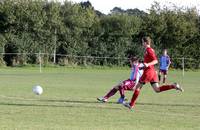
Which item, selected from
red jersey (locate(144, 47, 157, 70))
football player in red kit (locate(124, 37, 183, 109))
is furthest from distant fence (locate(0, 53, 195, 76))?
red jersey (locate(144, 47, 157, 70))

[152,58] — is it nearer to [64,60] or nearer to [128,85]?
[128,85]

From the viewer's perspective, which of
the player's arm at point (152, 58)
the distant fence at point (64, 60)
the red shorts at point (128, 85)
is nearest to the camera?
the player's arm at point (152, 58)

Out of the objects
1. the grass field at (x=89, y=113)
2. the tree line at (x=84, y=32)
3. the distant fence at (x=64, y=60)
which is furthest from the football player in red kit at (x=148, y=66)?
the tree line at (x=84, y=32)

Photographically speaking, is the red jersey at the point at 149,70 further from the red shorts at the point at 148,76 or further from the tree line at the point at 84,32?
the tree line at the point at 84,32

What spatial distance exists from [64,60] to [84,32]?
148 inches

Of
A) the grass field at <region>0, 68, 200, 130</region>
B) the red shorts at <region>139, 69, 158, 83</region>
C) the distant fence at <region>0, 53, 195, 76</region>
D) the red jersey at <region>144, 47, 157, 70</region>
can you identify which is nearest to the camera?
the grass field at <region>0, 68, 200, 130</region>

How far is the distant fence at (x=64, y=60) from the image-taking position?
1937 inches

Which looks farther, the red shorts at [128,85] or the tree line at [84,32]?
the tree line at [84,32]

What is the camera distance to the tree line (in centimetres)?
5012

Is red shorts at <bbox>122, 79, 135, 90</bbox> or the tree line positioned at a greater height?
the tree line

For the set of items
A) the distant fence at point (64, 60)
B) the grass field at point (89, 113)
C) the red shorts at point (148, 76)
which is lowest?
the grass field at point (89, 113)

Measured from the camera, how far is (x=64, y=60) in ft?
166

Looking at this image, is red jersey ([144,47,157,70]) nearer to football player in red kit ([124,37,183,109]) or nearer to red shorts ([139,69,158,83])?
football player in red kit ([124,37,183,109])

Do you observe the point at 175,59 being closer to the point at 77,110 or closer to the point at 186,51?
the point at 186,51
